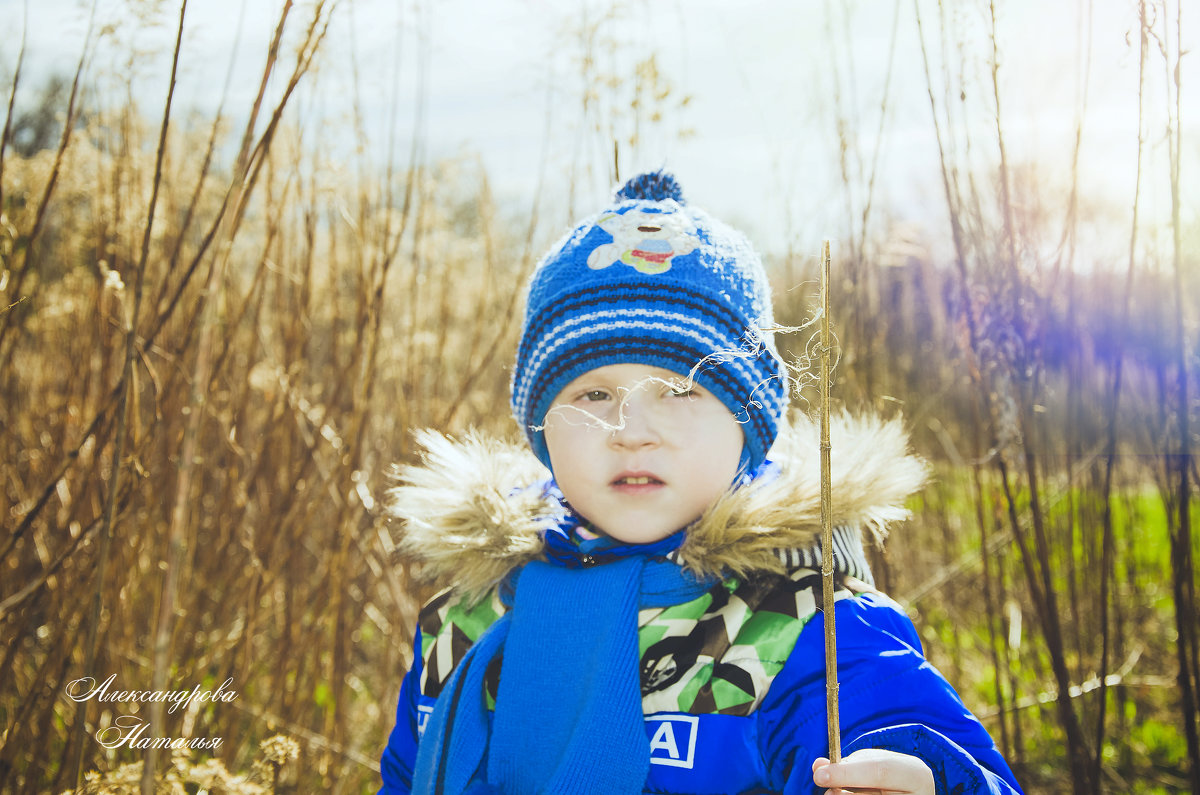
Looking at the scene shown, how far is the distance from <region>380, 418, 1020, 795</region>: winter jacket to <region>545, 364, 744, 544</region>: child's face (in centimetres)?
5

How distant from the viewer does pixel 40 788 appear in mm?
1836

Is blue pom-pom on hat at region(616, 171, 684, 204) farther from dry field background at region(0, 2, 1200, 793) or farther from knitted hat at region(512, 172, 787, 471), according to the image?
dry field background at region(0, 2, 1200, 793)

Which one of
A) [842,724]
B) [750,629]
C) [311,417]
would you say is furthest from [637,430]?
[311,417]

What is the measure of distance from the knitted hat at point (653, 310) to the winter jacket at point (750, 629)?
0.55 ft

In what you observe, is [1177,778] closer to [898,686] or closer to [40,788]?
[898,686]

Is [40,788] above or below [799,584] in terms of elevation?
below

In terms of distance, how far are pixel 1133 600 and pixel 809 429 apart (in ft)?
6.97

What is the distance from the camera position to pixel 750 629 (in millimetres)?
1169

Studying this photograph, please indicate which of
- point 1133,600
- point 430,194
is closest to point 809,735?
point 430,194

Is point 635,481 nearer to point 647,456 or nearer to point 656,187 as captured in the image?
point 647,456

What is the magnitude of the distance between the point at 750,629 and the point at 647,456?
30 cm

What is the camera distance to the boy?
1.09m

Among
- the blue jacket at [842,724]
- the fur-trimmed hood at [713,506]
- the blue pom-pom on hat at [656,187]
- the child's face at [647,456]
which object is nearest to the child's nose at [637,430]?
the child's face at [647,456]

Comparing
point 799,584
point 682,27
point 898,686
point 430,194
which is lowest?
point 898,686
